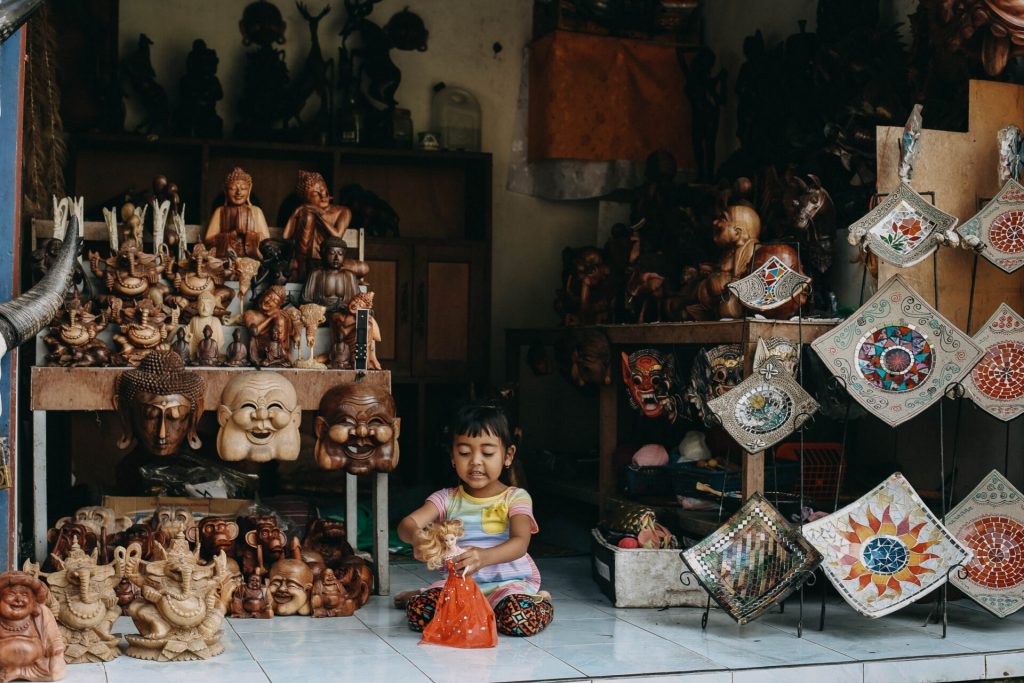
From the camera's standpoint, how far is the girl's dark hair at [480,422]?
4492 millimetres

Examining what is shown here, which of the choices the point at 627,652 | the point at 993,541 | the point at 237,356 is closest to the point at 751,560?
the point at 627,652

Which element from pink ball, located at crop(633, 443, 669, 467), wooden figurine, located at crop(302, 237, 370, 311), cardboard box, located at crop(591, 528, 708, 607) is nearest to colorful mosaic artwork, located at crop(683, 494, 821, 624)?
cardboard box, located at crop(591, 528, 708, 607)

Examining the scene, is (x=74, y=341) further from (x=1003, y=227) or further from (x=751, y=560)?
(x=1003, y=227)

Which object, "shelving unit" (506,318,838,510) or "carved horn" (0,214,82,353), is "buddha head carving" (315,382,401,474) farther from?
"shelving unit" (506,318,838,510)

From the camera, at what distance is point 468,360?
7664 mm

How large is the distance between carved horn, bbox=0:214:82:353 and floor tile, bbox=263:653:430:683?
134 cm

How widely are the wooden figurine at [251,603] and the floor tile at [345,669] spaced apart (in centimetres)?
69

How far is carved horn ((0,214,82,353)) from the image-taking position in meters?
3.81

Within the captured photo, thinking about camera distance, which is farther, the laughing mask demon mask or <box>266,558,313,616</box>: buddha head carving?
the laughing mask demon mask

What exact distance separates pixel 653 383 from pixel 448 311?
2.17m

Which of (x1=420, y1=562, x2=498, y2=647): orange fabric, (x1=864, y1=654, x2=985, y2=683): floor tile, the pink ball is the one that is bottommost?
(x1=864, y1=654, x2=985, y2=683): floor tile

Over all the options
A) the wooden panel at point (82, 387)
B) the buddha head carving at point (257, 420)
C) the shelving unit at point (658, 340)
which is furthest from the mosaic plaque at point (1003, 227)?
the wooden panel at point (82, 387)

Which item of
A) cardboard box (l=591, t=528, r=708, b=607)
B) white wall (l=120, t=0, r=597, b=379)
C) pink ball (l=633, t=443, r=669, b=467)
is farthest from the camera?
white wall (l=120, t=0, r=597, b=379)

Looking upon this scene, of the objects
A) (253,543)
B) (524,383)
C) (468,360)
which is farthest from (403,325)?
(253,543)
